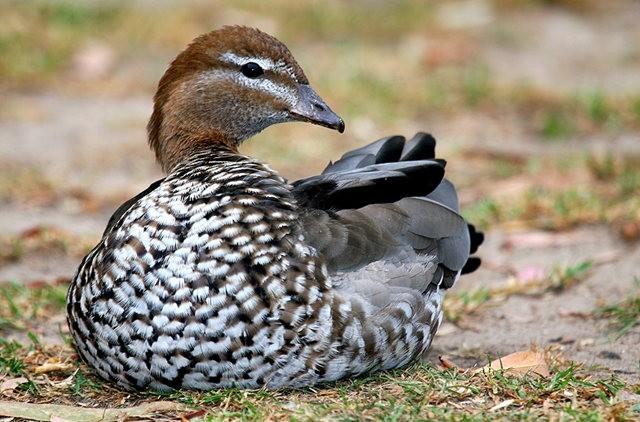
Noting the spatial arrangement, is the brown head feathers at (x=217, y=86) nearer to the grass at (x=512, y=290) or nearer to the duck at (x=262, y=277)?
the duck at (x=262, y=277)

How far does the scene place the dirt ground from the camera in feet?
15.3

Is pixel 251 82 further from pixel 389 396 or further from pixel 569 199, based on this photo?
pixel 569 199

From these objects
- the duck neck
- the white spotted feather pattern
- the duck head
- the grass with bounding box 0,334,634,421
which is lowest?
the grass with bounding box 0,334,634,421

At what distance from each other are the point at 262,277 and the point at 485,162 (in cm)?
428

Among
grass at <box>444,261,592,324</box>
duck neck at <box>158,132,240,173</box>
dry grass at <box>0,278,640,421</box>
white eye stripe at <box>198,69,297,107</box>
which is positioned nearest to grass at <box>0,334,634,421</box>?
dry grass at <box>0,278,640,421</box>

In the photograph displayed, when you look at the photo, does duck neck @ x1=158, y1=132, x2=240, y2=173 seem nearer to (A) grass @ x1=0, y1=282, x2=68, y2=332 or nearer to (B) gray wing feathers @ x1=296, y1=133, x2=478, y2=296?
(B) gray wing feathers @ x1=296, y1=133, x2=478, y2=296

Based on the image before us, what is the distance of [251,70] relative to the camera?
4230mm

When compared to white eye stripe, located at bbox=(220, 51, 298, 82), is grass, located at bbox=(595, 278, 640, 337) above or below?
below

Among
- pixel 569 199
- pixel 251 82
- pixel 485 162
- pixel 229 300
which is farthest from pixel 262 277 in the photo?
pixel 485 162

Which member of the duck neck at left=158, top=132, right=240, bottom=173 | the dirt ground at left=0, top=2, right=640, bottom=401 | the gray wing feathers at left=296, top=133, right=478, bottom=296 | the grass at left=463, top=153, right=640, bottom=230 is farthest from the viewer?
the grass at left=463, top=153, right=640, bottom=230

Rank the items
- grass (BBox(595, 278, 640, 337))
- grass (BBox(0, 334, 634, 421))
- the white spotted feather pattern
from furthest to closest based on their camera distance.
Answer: grass (BBox(595, 278, 640, 337)) → the white spotted feather pattern → grass (BBox(0, 334, 634, 421))

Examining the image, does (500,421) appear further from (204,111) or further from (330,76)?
(330,76)

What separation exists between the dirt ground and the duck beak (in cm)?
100

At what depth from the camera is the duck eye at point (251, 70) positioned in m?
4.21
